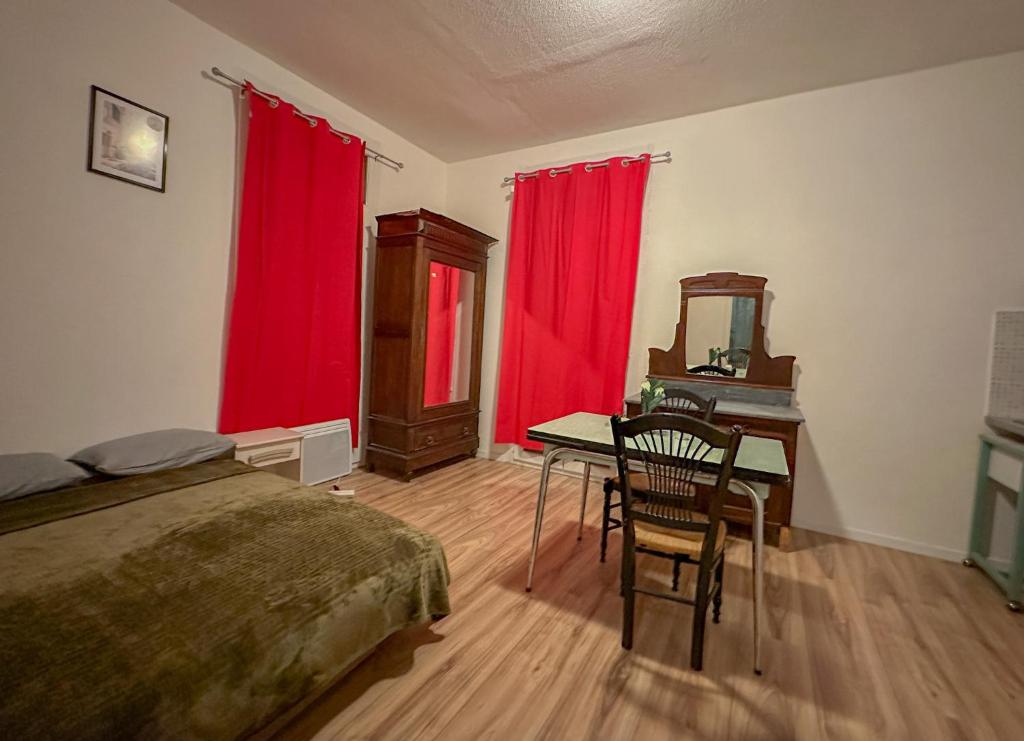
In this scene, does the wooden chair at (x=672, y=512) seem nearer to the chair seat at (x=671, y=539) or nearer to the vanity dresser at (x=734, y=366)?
the chair seat at (x=671, y=539)

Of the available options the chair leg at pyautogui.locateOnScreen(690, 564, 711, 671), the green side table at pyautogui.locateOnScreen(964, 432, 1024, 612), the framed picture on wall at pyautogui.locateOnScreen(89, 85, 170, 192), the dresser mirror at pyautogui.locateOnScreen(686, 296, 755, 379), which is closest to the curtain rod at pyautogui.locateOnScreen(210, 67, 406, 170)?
the framed picture on wall at pyautogui.locateOnScreen(89, 85, 170, 192)

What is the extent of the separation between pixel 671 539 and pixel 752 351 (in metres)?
1.78

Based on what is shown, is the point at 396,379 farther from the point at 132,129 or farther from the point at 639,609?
the point at 639,609

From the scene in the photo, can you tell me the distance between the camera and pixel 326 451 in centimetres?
305

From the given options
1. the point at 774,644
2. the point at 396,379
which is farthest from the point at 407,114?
the point at 774,644

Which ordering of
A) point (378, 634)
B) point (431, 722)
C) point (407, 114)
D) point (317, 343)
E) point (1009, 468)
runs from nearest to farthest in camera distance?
point (431, 722) → point (378, 634) → point (1009, 468) → point (317, 343) → point (407, 114)

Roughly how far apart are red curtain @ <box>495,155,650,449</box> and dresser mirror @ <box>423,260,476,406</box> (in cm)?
33

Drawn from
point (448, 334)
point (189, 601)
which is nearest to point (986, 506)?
point (448, 334)

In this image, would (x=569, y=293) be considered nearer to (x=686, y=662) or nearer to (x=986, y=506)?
(x=686, y=662)

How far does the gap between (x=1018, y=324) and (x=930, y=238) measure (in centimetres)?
61

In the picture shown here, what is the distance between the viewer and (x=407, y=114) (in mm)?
3225

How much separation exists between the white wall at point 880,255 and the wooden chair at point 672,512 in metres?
1.63

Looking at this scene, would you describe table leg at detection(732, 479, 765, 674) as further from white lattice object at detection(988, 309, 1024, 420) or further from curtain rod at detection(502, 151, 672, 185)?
curtain rod at detection(502, 151, 672, 185)

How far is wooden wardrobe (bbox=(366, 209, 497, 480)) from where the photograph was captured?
3154mm
